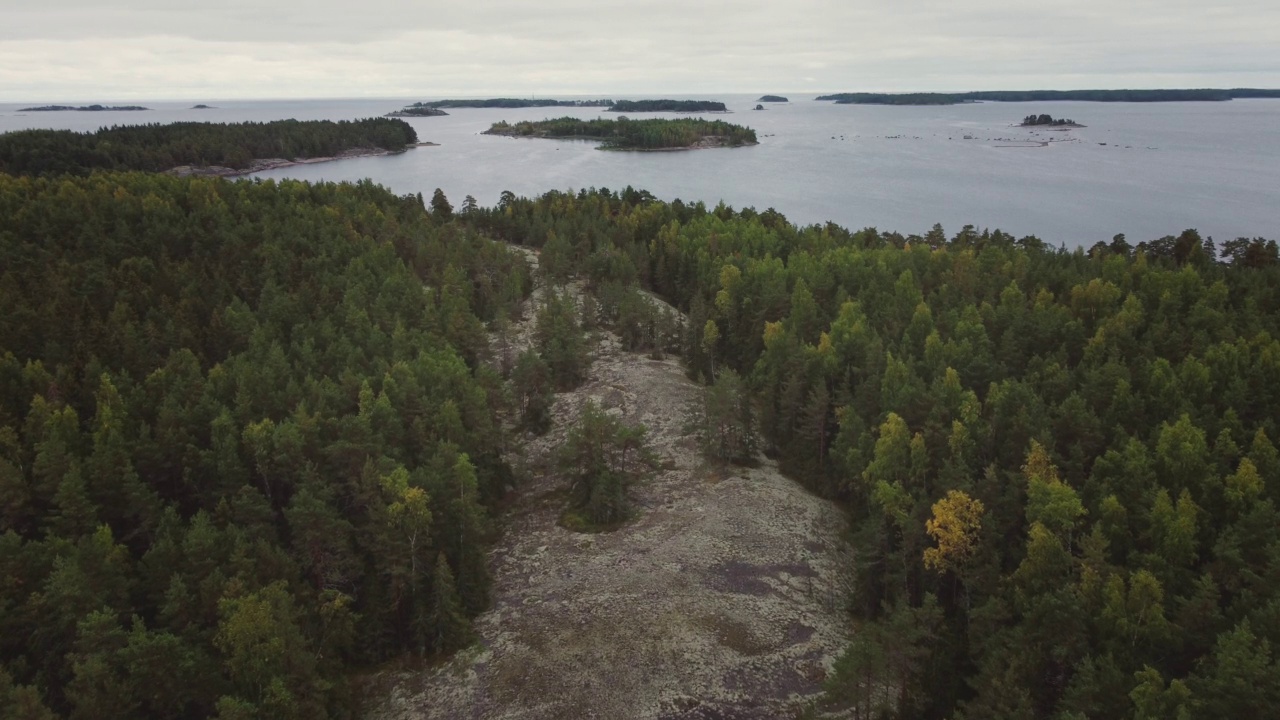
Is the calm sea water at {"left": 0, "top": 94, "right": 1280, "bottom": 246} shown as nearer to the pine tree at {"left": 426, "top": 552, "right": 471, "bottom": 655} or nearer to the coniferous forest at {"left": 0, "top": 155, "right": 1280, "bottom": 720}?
the coniferous forest at {"left": 0, "top": 155, "right": 1280, "bottom": 720}

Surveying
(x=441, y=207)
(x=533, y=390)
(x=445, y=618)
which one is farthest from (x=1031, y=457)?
(x=441, y=207)

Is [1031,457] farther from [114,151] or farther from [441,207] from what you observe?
[114,151]

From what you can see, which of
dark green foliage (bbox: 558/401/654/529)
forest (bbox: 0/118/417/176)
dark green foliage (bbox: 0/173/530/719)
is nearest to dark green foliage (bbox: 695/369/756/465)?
dark green foliage (bbox: 558/401/654/529)

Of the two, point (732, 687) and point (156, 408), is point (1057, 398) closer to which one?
point (732, 687)

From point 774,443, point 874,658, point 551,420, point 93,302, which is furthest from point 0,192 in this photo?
point 874,658

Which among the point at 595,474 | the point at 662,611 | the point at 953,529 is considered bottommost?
the point at 662,611

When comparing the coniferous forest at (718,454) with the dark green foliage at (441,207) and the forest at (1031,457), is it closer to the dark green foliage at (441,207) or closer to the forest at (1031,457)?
the forest at (1031,457)
